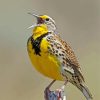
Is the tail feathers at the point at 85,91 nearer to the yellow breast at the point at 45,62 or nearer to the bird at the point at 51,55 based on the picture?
the bird at the point at 51,55

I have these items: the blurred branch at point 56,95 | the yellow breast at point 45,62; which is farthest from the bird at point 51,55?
the blurred branch at point 56,95

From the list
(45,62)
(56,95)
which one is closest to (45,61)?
(45,62)

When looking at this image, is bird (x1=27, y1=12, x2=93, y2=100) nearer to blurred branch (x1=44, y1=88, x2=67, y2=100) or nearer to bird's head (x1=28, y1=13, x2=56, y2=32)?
bird's head (x1=28, y1=13, x2=56, y2=32)

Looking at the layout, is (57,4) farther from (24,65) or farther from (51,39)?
(51,39)

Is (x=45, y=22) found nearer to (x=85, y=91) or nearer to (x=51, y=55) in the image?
(x=51, y=55)

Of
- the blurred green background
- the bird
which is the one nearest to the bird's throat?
the bird

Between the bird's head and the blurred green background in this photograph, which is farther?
the blurred green background

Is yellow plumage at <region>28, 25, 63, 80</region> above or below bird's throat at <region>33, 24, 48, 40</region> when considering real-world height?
below

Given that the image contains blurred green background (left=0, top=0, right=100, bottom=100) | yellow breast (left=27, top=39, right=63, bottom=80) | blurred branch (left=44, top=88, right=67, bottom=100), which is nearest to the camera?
blurred branch (left=44, top=88, right=67, bottom=100)
